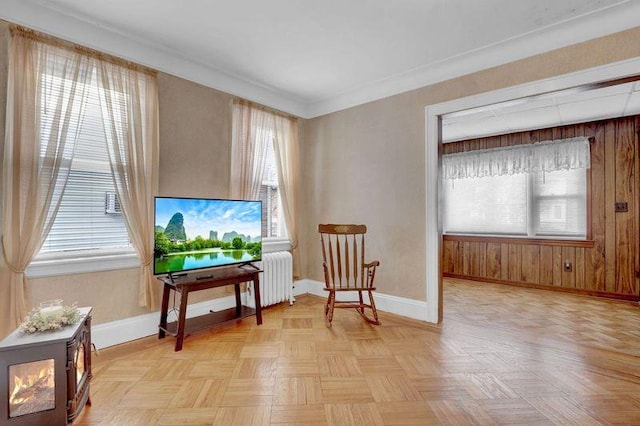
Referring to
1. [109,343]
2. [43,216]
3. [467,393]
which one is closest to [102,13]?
[43,216]

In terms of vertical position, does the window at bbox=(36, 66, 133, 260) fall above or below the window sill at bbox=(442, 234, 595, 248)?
above

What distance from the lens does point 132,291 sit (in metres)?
2.66

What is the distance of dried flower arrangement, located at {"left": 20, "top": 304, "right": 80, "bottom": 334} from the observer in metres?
1.59

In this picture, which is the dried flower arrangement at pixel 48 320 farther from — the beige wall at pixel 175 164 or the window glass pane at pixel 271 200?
the window glass pane at pixel 271 200

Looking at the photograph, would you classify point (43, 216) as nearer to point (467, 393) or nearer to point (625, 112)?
point (467, 393)

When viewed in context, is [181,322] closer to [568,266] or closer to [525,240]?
[525,240]

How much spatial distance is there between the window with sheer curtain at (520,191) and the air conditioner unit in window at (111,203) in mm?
5183

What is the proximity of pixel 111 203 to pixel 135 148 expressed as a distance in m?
0.50

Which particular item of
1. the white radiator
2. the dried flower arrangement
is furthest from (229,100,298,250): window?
the dried flower arrangement

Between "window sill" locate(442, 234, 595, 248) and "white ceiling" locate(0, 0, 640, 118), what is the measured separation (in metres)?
3.18

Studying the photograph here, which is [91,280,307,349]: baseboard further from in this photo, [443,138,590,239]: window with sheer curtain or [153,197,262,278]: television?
[443,138,590,239]: window with sheer curtain

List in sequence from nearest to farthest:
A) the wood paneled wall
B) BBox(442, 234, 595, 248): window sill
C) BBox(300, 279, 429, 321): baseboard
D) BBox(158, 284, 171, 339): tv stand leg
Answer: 1. BBox(158, 284, 171, 339): tv stand leg
2. BBox(300, 279, 429, 321): baseboard
3. the wood paneled wall
4. BBox(442, 234, 595, 248): window sill

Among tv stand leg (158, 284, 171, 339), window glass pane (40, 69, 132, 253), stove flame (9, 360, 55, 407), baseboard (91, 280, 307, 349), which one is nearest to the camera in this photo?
stove flame (9, 360, 55, 407)

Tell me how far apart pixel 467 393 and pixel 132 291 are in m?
2.69
